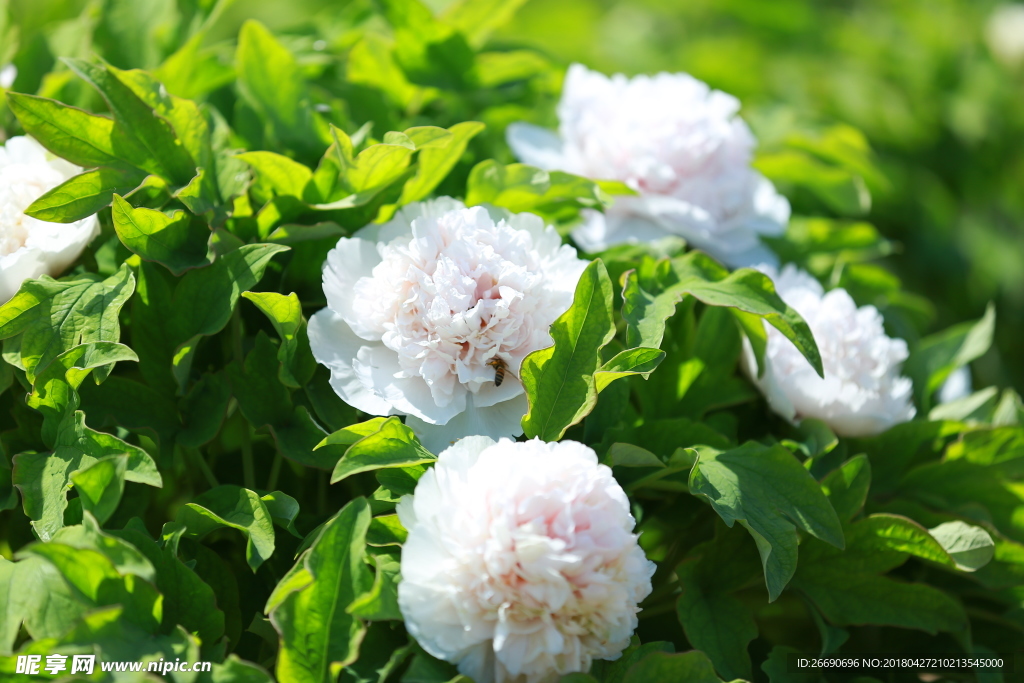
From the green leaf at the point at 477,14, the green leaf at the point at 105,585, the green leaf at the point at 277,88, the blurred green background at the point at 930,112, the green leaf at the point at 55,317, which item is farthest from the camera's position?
the blurred green background at the point at 930,112

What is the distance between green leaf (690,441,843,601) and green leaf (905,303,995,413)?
14.4 inches

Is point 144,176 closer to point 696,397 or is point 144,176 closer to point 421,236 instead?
point 421,236

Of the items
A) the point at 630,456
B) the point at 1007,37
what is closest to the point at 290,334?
the point at 630,456

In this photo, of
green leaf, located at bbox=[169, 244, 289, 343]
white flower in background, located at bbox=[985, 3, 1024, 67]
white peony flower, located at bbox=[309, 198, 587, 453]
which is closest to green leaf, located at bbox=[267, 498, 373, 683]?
white peony flower, located at bbox=[309, 198, 587, 453]

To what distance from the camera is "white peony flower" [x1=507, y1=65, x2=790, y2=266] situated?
0.97m

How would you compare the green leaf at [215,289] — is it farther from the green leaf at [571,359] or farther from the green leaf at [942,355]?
the green leaf at [942,355]

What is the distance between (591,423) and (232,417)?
1.21 feet

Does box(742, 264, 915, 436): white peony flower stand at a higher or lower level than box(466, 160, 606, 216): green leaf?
lower

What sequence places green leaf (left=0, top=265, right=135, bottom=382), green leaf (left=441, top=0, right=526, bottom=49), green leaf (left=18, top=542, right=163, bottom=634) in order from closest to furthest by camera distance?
1. green leaf (left=18, top=542, right=163, bottom=634)
2. green leaf (left=0, top=265, right=135, bottom=382)
3. green leaf (left=441, top=0, right=526, bottom=49)


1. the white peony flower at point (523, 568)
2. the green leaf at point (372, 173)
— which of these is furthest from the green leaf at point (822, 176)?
the white peony flower at point (523, 568)

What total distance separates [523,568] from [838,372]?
0.44 meters

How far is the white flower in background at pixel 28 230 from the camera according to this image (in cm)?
72

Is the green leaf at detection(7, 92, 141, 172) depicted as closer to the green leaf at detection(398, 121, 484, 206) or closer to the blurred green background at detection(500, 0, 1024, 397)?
the green leaf at detection(398, 121, 484, 206)

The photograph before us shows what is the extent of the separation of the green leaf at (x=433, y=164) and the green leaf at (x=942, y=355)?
0.61 metres
